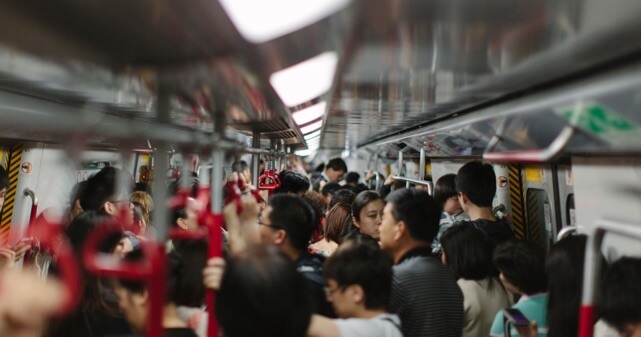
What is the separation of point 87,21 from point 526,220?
183 inches

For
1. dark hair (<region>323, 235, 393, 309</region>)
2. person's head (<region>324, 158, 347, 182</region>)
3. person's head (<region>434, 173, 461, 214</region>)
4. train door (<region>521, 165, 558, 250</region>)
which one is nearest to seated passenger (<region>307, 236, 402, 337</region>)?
dark hair (<region>323, 235, 393, 309</region>)

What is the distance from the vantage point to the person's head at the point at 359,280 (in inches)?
70.0

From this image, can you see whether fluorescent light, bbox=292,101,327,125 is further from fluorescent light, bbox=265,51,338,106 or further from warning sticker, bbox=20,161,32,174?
warning sticker, bbox=20,161,32,174

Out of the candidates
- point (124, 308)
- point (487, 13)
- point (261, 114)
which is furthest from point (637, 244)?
point (124, 308)

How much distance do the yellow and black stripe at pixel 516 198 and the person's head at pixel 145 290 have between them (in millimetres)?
3816

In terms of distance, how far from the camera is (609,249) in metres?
2.35

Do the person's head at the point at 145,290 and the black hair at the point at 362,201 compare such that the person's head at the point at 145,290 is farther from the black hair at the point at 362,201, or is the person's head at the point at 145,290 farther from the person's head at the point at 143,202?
the person's head at the point at 143,202

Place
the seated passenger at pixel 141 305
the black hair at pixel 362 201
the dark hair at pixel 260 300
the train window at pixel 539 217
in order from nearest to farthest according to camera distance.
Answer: the dark hair at pixel 260 300 < the seated passenger at pixel 141 305 < the black hair at pixel 362 201 < the train window at pixel 539 217

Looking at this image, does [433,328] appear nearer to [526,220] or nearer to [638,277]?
[638,277]

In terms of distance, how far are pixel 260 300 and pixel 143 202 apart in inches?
125

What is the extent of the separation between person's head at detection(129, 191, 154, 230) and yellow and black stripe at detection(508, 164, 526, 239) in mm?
3841

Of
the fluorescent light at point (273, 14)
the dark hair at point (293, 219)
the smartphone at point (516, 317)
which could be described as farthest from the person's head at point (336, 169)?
the fluorescent light at point (273, 14)

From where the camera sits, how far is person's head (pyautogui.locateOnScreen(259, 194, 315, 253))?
2207 millimetres

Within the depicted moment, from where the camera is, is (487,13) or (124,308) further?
(124,308)
